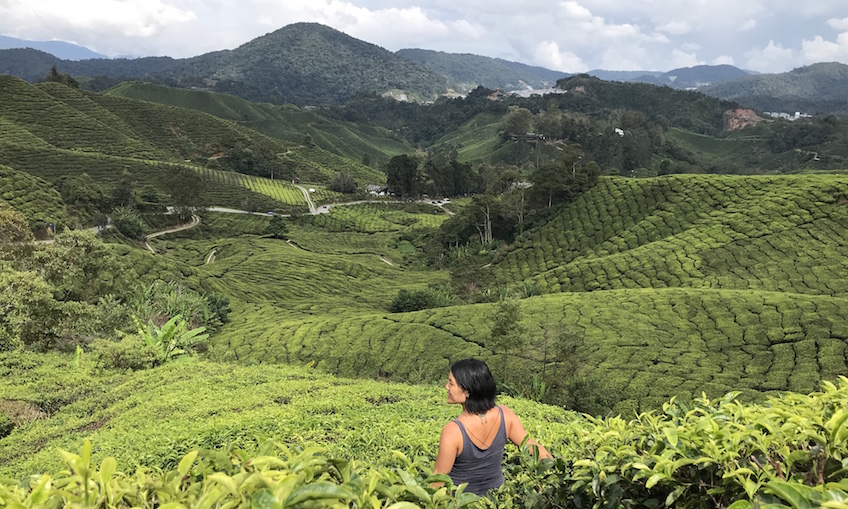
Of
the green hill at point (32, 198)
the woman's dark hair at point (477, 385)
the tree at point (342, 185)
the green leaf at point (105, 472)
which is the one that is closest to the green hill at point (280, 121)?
the tree at point (342, 185)

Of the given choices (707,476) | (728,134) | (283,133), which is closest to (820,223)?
(707,476)

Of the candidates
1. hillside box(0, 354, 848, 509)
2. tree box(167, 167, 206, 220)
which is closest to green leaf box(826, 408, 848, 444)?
hillside box(0, 354, 848, 509)

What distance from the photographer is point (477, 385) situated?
295cm

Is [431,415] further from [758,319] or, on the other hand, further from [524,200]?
[524,200]

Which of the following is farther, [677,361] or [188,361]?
[677,361]

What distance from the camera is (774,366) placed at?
11.7 m

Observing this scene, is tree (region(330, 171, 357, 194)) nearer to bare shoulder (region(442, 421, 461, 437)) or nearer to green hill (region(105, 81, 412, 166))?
green hill (region(105, 81, 412, 166))

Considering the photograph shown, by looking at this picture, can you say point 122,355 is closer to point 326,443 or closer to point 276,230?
point 326,443

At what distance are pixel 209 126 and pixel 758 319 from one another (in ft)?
306

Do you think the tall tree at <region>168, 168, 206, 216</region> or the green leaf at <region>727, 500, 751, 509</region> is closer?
the green leaf at <region>727, 500, 751, 509</region>

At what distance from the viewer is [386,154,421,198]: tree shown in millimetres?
63875

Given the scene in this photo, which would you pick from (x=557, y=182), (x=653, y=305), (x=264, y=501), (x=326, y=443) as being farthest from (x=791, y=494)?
(x=557, y=182)

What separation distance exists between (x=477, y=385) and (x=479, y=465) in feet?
1.65

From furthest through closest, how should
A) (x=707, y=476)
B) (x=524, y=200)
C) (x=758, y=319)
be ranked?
(x=524, y=200), (x=758, y=319), (x=707, y=476)
